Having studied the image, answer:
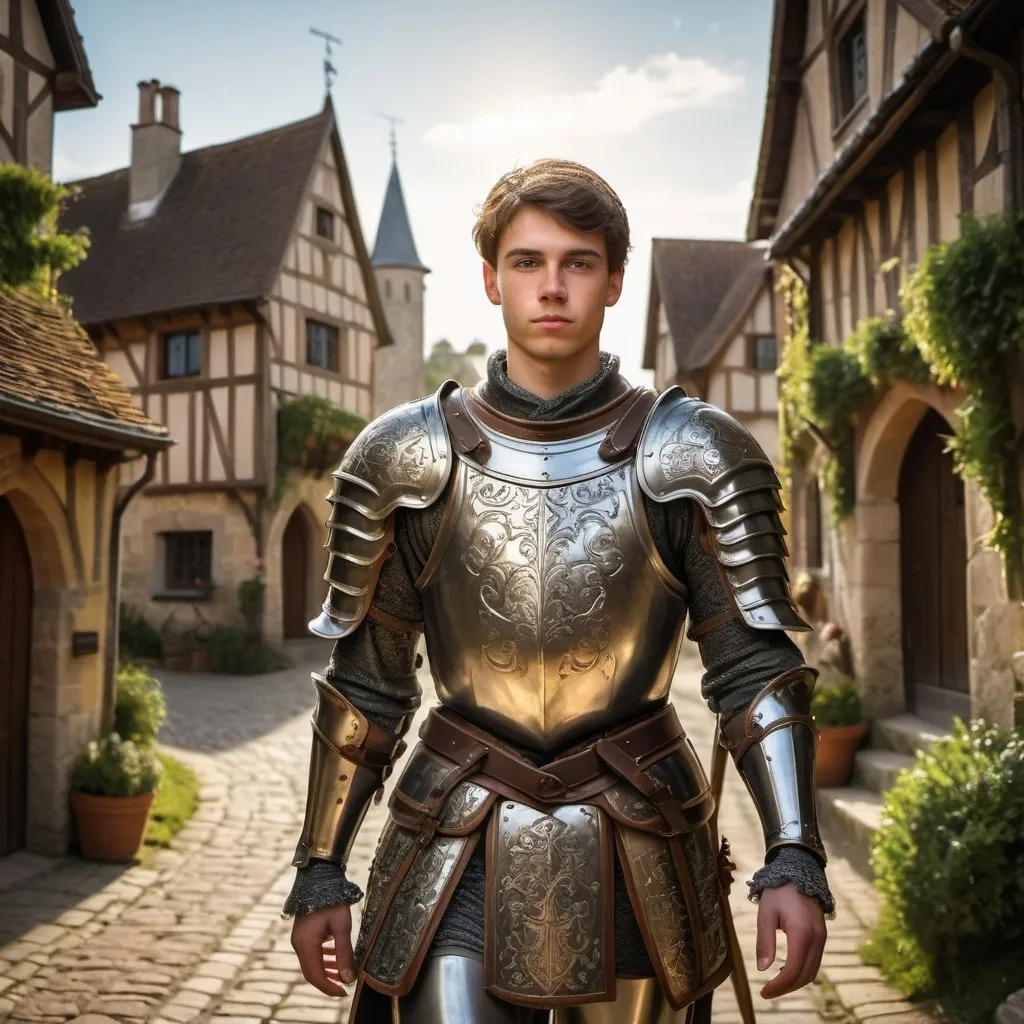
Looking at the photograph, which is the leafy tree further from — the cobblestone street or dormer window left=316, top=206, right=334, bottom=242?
dormer window left=316, top=206, right=334, bottom=242

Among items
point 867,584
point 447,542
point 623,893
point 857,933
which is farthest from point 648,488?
point 867,584

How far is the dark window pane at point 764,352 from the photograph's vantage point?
56.3 feet

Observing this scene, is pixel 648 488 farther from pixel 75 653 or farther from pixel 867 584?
pixel 867 584

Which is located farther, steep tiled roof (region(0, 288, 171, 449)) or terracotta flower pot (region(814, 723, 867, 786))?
terracotta flower pot (region(814, 723, 867, 786))

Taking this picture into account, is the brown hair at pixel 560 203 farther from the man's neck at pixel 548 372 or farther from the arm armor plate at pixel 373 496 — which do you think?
the arm armor plate at pixel 373 496

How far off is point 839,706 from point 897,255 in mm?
3015

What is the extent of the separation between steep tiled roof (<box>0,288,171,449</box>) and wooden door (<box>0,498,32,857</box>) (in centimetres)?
72

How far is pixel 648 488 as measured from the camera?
1.92 m

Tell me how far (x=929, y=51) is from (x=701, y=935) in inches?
205

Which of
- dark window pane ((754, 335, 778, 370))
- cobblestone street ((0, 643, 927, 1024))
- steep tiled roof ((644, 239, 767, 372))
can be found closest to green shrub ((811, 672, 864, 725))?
cobblestone street ((0, 643, 927, 1024))

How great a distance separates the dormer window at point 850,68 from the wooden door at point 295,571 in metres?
10.5

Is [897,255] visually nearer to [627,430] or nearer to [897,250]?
[897,250]

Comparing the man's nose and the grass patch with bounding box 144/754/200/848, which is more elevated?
the man's nose

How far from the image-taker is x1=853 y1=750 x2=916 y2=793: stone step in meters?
6.73
